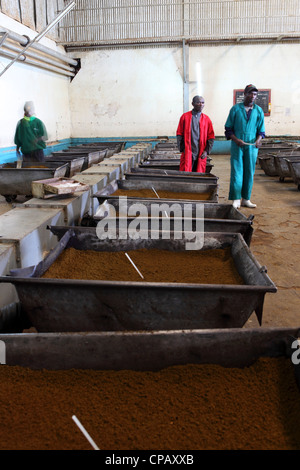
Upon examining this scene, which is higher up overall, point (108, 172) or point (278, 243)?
point (108, 172)

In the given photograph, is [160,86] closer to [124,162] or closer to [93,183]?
[124,162]

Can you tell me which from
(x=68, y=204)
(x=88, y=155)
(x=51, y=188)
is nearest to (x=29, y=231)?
(x=68, y=204)

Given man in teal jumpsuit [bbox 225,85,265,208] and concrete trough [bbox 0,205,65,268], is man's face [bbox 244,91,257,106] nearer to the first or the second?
man in teal jumpsuit [bbox 225,85,265,208]

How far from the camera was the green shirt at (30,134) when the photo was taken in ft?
21.5

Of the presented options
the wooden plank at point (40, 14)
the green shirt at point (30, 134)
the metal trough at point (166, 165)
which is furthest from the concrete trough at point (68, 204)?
the wooden plank at point (40, 14)

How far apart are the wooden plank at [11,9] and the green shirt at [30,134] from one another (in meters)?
3.58

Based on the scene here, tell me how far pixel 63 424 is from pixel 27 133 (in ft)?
20.7

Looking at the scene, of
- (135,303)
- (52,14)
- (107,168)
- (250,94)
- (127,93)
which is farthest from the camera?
(127,93)

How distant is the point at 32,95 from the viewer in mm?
9773

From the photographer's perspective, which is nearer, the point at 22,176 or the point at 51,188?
the point at 51,188

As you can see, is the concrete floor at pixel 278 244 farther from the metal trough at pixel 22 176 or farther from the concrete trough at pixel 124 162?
the metal trough at pixel 22 176

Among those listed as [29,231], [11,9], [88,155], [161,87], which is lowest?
[29,231]

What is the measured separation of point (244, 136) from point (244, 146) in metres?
0.14

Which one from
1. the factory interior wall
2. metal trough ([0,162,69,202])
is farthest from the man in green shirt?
the factory interior wall
